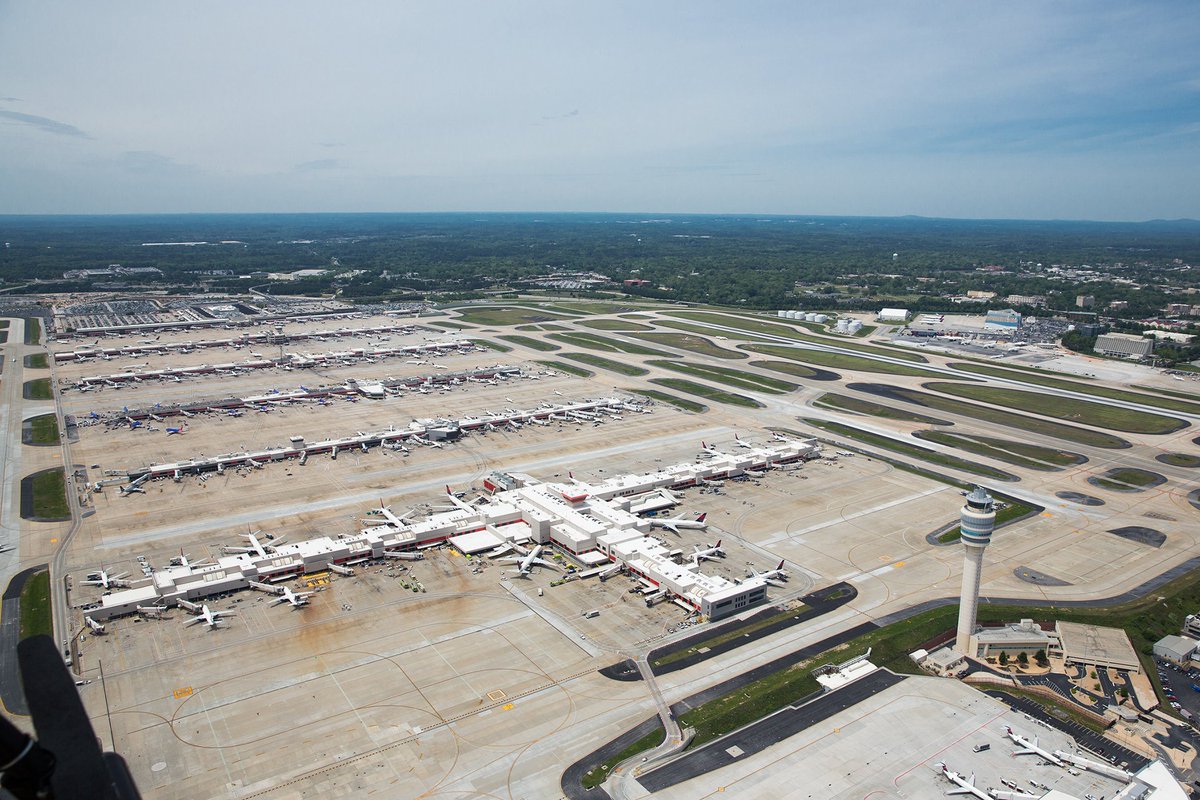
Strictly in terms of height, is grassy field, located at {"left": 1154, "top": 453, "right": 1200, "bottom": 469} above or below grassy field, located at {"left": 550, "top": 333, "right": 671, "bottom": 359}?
below

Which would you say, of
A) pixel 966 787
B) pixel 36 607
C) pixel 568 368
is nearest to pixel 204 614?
pixel 36 607

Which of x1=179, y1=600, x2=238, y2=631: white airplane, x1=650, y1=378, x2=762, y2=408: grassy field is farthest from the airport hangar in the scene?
x1=650, y1=378, x2=762, y2=408: grassy field

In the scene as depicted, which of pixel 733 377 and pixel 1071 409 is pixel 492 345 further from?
pixel 1071 409

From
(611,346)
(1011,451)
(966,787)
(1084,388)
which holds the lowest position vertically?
(966,787)

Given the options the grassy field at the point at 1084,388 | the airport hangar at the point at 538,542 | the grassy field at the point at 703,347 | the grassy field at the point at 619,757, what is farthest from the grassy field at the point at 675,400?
the grassy field at the point at 619,757

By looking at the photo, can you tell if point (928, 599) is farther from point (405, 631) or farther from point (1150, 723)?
point (405, 631)

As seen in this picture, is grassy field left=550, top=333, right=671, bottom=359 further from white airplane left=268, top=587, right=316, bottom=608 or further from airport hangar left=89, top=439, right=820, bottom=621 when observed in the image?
white airplane left=268, top=587, right=316, bottom=608

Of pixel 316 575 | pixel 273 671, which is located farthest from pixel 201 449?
pixel 273 671

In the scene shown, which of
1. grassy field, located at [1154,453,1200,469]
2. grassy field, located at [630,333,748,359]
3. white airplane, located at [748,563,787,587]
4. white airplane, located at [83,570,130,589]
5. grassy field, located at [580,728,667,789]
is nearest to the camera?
grassy field, located at [580,728,667,789]
